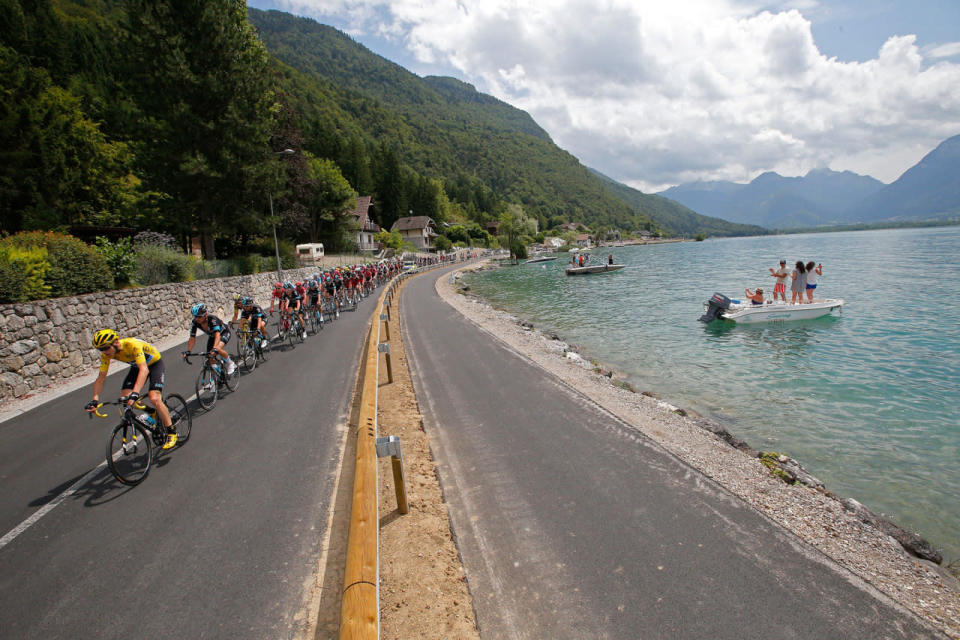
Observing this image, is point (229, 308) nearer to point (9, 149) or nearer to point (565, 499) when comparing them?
point (9, 149)

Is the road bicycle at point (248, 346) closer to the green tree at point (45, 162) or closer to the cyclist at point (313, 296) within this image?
the cyclist at point (313, 296)

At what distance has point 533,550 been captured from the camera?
13.7 ft

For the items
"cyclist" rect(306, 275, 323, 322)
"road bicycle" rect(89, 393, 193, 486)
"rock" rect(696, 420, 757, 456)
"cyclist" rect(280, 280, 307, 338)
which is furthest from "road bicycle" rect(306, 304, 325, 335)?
"rock" rect(696, 420, 757, 456)

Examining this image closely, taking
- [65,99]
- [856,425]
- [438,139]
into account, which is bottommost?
[856,425]

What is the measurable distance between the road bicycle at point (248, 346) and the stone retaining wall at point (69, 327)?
151 centimetres

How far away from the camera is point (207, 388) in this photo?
8406 millimetres

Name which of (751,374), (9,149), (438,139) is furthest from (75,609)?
(438,139)

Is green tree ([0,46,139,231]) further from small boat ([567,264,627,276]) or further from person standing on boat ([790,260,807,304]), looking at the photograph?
small boat ([567,264,627,276])

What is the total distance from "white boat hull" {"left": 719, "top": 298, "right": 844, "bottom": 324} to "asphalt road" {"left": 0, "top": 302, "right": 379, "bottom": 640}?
1727cm

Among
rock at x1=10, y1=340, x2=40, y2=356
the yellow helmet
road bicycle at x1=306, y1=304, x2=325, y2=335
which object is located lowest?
road bicycle at x1=306, y1=304, x2=325, y2=335

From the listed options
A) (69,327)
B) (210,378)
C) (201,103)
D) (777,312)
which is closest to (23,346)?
(69,327)

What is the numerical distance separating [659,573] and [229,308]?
22774 millimetres

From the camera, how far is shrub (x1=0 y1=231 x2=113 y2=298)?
1140 centimetres

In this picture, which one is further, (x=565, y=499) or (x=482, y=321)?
(x=482, y=321)
